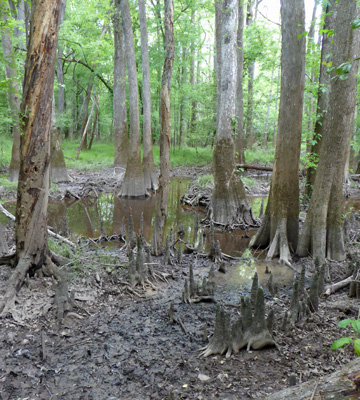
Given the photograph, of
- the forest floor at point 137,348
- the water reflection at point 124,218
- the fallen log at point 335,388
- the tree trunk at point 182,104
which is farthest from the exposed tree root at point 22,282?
the tree trunk at point 182,104

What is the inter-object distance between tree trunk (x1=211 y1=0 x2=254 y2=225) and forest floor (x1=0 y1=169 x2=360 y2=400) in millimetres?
4841

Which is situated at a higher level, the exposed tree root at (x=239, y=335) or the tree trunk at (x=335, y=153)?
the tree trunk at (x=335, y=153)

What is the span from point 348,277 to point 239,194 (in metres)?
5.07

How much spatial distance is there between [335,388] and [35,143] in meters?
3.99

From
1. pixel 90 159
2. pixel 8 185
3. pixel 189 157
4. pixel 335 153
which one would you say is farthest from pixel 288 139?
pixel 189 157

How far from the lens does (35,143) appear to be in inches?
163

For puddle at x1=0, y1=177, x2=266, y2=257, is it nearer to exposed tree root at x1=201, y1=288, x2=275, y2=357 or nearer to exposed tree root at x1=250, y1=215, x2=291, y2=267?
exposed tree root at x1=250, y1=215, x2=291, y2=267

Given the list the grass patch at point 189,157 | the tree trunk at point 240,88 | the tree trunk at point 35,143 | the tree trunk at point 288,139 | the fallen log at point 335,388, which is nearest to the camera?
the fallen log at point 335,388

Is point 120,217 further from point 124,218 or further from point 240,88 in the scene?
point 240,88

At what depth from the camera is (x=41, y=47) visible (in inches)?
159

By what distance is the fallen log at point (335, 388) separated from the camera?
1356 mm

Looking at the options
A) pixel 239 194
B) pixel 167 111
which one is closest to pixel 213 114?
pixel 239 194

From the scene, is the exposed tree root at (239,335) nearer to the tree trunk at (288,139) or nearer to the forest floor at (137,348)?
the forest floor at (137,348)

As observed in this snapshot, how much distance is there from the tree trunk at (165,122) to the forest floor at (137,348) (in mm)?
1648
